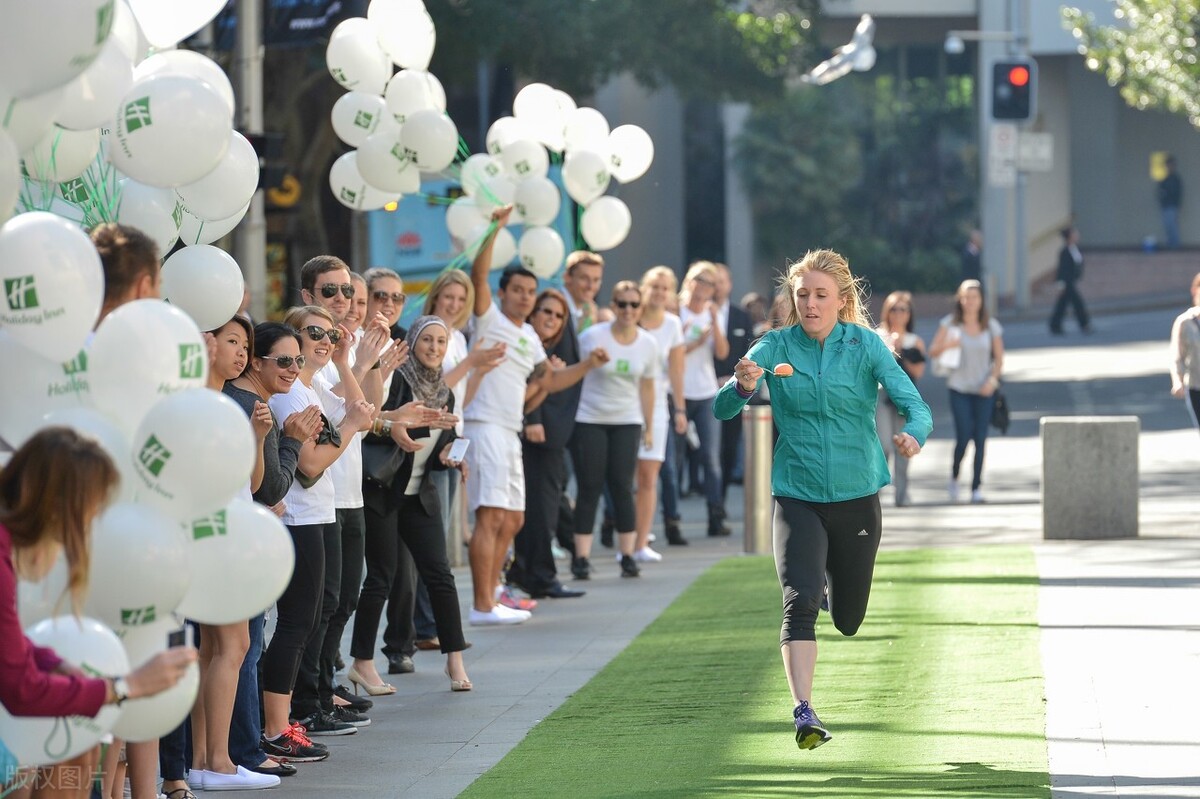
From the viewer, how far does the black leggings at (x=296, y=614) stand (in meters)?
7.51

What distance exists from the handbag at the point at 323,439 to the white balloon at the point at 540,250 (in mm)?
4501

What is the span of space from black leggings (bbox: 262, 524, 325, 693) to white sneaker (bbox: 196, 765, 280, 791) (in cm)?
49

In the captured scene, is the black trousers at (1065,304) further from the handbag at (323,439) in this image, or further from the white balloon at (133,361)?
the white balloon at (133,361)

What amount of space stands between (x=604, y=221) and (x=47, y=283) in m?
8.19

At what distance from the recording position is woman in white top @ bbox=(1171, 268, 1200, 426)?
1459cm

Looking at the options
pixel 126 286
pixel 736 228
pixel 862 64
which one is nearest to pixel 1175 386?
pixel 126 286

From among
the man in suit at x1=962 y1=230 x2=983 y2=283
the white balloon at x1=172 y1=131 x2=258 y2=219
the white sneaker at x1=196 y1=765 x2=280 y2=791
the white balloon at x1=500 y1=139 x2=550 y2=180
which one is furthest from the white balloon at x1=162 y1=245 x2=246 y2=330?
the man in suit at x1=962 y1=230 x2=983 y2=283

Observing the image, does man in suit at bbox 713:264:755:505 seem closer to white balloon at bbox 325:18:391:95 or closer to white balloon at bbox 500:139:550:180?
white balloon at bbox 500:139:550:180

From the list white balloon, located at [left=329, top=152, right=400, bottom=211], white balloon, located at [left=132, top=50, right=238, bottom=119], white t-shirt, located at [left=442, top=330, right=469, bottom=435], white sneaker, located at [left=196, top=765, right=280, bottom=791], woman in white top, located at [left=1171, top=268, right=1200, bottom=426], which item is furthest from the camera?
woman in white top, located at [left=1171, top=268, right=1200, bottom=426]

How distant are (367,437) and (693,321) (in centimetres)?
676

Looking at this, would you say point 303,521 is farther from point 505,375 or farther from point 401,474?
point 505,375

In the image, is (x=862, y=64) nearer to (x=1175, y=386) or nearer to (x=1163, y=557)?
(x=1175, y=386)

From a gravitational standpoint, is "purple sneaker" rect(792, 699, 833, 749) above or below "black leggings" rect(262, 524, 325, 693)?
below

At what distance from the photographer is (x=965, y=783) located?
6613 millimetres
